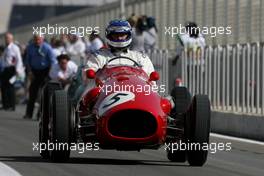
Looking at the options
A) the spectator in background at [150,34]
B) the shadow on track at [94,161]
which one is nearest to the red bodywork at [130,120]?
the shadow on track at [94,161]

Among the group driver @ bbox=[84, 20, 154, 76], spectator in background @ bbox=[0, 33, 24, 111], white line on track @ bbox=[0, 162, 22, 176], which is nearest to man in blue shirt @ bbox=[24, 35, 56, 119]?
spectator in background @ bbox=[0, 33, 24, 111]

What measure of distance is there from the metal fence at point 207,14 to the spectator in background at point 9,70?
374 cm

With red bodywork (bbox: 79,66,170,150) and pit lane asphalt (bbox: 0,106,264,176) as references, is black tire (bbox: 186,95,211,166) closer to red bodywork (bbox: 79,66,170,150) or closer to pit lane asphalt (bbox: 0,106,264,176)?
pit lane asphalt (bbox: 0,106,264,176)

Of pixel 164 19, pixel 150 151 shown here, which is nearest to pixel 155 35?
pixel 164 19

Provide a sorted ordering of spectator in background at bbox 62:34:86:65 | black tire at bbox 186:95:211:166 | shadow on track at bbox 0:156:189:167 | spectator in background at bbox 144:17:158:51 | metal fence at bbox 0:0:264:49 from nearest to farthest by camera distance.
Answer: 1. black tire at bbox 186:95:211:166
2. shadow on track at bbox 0:156:189:167
3. metal fence at bbox 0:0:264:49
4. spectator in background at bbox 144:17:158:51
5. spectator in background at bbox 62:34:86:65

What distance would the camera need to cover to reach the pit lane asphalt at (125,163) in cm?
1329

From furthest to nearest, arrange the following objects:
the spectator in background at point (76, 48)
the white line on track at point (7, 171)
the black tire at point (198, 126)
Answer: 1. the spectator in background at point (76, 48)
2. the black tire at point (198, 126)
3. the white line on track at point (7, 171)

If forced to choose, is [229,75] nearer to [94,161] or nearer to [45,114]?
[45,114]

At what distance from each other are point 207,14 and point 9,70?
6365mm

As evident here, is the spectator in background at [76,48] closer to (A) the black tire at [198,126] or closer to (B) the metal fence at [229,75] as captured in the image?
(B) the metal fence at [229,75]

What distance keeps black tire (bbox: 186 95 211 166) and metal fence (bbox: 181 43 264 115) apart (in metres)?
5.95

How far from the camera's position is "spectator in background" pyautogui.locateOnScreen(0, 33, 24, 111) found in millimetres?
30812

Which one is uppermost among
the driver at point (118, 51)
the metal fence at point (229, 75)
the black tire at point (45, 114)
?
the driver at point (118, 51)

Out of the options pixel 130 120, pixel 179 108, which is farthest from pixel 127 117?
pixel 179 108
